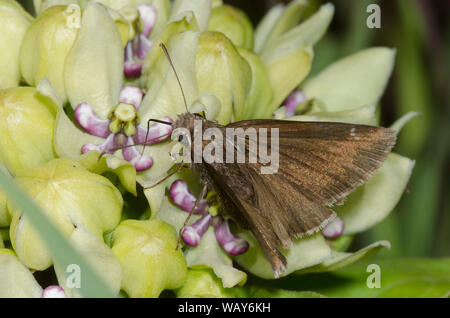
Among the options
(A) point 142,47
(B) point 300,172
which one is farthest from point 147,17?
(B) point 300,172

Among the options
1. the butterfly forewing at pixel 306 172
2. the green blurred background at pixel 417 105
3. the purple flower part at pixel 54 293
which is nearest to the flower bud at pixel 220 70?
the butterfly forewing at pixel 306 172

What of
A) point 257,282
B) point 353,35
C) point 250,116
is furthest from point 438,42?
point 257,282

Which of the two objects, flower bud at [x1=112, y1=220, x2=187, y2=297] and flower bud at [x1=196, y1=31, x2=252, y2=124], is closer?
flower bud at [x1=112, y1=220, x2=187, y2=297]

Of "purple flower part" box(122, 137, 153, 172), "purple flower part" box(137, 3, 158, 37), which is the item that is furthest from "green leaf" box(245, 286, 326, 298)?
"purple flower part" box(137, 3, 158, 37)

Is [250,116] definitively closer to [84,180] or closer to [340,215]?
[340,215]

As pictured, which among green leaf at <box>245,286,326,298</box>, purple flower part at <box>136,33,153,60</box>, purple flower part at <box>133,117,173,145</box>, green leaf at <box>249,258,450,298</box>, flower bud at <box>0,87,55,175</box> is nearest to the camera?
flower bud at <box>0,87,55,175</box>

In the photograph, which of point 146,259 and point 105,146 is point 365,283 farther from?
point 105,146

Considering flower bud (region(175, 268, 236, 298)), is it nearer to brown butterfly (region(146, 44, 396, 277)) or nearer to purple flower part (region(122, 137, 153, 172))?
brown butterfly (region(146, 44, 396, 277))
